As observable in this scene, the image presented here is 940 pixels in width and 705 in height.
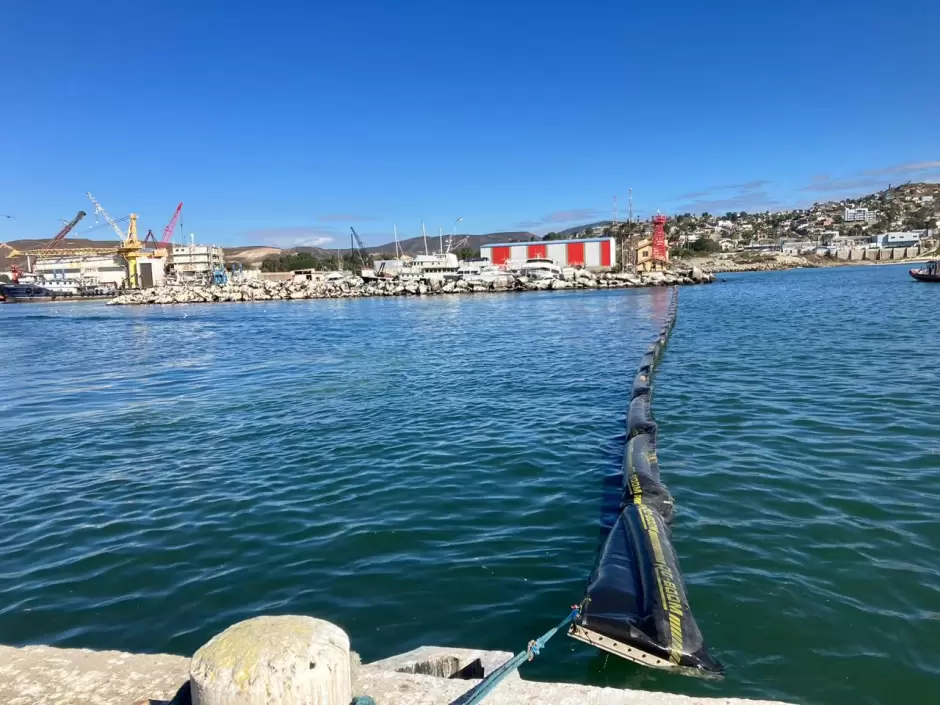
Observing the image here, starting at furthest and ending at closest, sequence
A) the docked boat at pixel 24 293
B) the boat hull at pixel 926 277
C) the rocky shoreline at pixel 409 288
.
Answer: the docked boat at pixel 24 293
the rocky shoreline at pixel 409 288
the boat hull at pixel 926 277

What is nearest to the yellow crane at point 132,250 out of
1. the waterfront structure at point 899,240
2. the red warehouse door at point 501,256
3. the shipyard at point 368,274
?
the shipyard at point 368,274

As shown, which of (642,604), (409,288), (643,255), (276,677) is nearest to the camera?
(276,677)

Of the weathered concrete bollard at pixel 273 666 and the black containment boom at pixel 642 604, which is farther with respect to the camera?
the black containment boom at pixel 642 604

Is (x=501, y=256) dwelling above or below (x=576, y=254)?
above

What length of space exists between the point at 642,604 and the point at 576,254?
123864mm

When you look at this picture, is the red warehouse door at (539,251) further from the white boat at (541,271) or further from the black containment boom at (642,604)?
the black containment boom at (642,604)

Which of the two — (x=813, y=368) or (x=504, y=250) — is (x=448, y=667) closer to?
(x=813, y=368)

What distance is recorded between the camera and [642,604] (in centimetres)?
463

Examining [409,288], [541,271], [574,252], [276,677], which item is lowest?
[276,677]

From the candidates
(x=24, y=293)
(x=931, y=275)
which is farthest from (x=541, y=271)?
(x=24, y=293)

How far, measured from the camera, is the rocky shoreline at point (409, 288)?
276 feet

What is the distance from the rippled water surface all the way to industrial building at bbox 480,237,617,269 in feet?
354

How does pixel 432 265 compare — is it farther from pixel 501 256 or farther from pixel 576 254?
pixel 576 254

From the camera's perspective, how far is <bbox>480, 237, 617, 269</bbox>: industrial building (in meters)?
123
